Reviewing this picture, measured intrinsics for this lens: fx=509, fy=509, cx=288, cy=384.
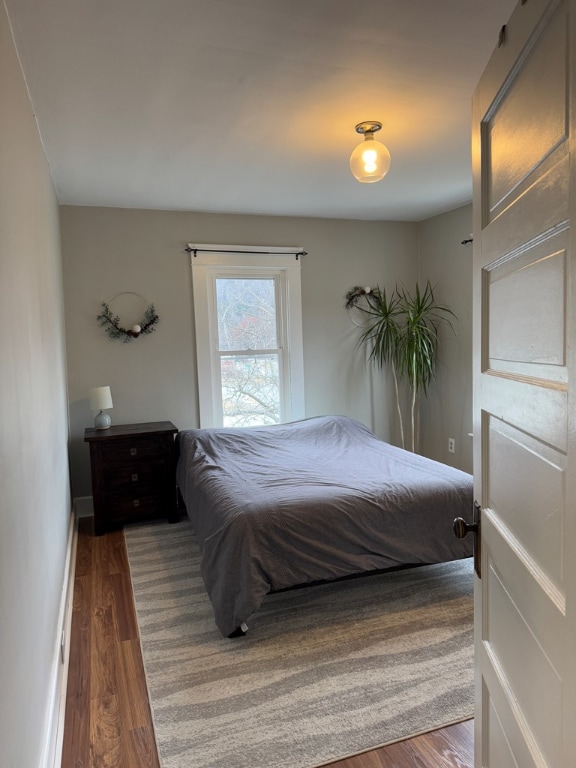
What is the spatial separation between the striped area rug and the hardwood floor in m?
0.04

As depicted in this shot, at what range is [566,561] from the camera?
2.41ft

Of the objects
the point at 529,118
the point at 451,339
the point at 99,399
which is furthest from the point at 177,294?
the point at 529,118

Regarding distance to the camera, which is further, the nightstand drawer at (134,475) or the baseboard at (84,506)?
the baseboard at (84,506)

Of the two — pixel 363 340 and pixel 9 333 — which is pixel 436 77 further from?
pixel 363 340

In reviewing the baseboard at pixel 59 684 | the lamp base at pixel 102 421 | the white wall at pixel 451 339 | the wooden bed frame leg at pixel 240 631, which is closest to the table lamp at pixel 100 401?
the lamp base at pixel 102 421

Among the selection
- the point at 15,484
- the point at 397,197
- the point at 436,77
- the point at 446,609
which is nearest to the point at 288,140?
the point at 436,77

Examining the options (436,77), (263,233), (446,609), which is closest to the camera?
(436,77)

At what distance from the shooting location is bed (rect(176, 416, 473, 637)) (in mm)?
2260

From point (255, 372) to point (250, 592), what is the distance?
Result: 2.53 metres

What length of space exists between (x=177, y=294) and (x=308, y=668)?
2999 millimetres

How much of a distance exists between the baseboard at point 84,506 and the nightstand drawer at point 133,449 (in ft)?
1.90

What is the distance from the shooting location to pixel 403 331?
461cm

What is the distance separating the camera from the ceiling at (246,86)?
5.41 feet

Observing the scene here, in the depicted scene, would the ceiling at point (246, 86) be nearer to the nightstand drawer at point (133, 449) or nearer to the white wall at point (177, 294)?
the white wall at point (177, 294)
